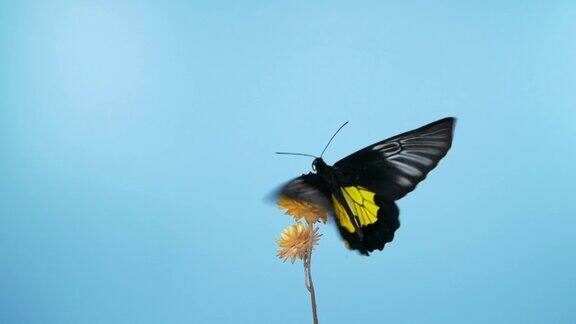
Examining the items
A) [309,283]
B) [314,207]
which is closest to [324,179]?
[314,207]

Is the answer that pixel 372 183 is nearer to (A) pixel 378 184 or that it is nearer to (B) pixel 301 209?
(A) pixel 378 184

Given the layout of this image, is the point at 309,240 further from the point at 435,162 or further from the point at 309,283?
the point at 435,162

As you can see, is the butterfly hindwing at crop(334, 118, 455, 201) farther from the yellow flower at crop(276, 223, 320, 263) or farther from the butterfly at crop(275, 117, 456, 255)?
the yellow flower at crop(276, 223, 320, 263)

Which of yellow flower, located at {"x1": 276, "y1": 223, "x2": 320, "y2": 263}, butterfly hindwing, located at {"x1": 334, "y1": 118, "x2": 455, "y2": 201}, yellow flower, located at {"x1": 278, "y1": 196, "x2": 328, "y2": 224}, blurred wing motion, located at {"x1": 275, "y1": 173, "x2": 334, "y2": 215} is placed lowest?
yellow flower, located at {"x1": 276, "y1": 223, "x2": 320, "y2": 263}

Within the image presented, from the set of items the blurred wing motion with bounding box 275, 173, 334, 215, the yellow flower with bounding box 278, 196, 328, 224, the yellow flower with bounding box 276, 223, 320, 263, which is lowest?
the yellow flower with bounding box 276, 223, 320, 263

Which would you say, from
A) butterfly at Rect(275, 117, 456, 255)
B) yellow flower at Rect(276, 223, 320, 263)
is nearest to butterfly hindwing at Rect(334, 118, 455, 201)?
butterfly at Rect(275, 117, 456, 255)

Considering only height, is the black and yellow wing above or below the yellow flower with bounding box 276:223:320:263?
above
